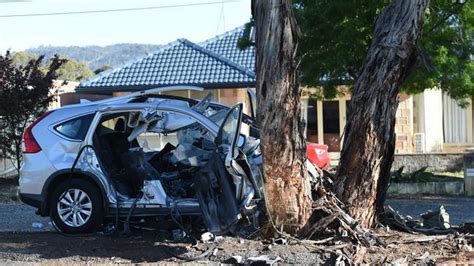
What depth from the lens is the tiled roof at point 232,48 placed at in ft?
79.9

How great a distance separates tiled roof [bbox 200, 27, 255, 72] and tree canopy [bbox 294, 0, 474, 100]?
987 centimetres

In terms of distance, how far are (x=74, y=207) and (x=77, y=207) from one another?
0.04 m

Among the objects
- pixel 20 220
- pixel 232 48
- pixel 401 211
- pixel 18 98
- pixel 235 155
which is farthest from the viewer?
pixel 232 48

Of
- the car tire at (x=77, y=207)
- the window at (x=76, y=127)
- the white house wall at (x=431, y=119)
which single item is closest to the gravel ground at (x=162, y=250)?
the car tire at (x=77, y=207)

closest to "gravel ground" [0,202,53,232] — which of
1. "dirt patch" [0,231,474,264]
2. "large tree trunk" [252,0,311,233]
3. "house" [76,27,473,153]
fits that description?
"dirt patch" [0,231,474,264]

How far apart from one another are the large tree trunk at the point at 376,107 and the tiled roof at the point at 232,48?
627 inches

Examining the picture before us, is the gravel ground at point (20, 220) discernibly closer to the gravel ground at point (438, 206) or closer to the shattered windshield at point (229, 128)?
the shattered windshield at point (229, 128)

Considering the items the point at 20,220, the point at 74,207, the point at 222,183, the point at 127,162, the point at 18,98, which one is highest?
the point at 18,98

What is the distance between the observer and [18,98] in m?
16.1

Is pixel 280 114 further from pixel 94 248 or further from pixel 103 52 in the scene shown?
pixel 103 52

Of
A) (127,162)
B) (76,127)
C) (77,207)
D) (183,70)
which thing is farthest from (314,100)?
(77,207)

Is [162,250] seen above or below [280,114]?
below

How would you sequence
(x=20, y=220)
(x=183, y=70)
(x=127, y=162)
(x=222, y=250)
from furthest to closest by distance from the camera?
(x=183, y=70) < (x=20, y=220) < (x=127, y=162) < (x=222, y=250)

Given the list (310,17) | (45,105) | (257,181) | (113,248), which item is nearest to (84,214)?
(113,248)
